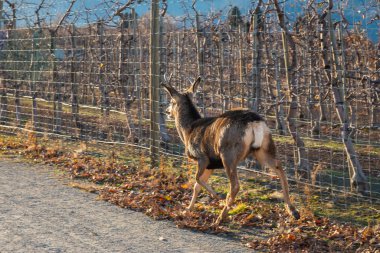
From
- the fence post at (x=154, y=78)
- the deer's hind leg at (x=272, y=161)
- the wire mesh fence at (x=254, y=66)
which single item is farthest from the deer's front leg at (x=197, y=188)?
the fence post at (x=154, y=78)

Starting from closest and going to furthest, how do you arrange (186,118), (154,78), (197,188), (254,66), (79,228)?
(79,228) → (197,188) → (186,118) → (154,78) → (254,66)

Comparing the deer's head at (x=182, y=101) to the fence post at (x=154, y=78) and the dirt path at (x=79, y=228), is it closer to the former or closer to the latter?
the fence post at (x=154, y=78)

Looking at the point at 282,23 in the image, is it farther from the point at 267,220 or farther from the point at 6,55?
the point at 6,55

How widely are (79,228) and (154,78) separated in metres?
4.10

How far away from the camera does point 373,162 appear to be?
1527 centimetres

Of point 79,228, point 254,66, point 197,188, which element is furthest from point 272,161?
point 254,66

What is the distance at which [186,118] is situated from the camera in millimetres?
9664

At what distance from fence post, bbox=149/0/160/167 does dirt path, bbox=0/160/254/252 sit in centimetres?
183

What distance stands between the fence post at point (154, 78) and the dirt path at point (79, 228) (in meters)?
1.83

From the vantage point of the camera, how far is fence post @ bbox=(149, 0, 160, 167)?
37.0 feet

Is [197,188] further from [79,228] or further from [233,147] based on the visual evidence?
[79,228]

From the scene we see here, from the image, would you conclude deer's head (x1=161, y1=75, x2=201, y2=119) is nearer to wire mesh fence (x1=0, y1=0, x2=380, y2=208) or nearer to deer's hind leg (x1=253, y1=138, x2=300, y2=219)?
wire mesh fence (x1=0, y1=0, x2=380, y2=208)

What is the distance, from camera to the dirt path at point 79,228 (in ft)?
23.2

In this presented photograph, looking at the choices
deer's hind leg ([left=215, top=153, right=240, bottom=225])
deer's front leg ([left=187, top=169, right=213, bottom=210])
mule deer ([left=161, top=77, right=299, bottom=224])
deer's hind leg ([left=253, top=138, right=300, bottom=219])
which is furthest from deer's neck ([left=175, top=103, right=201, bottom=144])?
deer's hind leg ([left=253, top=138, right=300, bottom=219])
